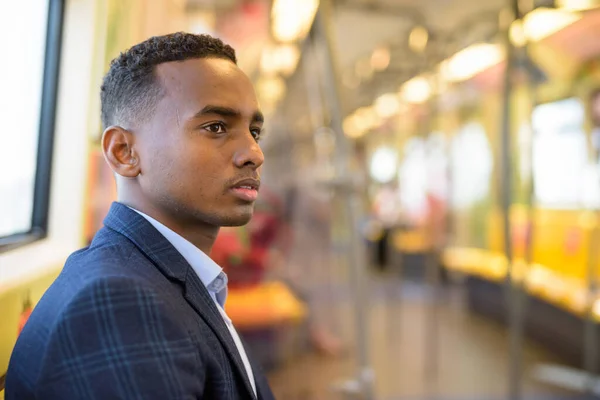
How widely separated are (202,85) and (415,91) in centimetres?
512

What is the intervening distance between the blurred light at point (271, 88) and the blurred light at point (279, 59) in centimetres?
58

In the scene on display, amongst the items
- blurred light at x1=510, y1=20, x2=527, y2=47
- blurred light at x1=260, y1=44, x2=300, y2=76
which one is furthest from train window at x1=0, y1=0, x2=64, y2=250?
blurred light at x1=260, y1=44, x2=300, y2=76

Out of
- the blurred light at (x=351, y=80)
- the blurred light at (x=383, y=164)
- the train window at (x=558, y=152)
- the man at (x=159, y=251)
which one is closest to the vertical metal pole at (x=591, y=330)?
the train window at (x=558, y=152)

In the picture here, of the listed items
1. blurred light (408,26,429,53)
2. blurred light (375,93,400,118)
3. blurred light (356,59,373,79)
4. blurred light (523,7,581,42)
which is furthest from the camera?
blurred light (375,93,400,118)

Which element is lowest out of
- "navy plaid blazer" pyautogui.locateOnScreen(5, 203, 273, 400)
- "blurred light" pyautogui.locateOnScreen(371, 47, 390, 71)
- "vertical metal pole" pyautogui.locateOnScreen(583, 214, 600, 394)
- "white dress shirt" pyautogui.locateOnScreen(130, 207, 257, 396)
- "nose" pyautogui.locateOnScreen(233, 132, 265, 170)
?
"vertical metal pole" pyautogui.locateOnScreen(583, 214, 600, 394)

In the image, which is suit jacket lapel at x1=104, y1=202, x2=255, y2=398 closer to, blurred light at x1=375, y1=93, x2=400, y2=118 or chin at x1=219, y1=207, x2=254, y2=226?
chin at x1=219, y1=207, x2=254, y2=226

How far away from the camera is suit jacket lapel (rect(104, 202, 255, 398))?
2.36ft

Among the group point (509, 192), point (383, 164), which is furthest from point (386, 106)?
point (509, 192)

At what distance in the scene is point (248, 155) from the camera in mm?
794

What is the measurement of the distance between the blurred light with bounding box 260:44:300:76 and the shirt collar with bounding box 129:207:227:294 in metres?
3.37

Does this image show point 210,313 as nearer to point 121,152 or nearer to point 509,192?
point 121,152

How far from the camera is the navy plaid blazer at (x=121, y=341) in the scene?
1.92 feet

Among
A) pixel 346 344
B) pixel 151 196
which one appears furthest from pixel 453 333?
pixel 151 196

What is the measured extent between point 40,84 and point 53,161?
0.18m
